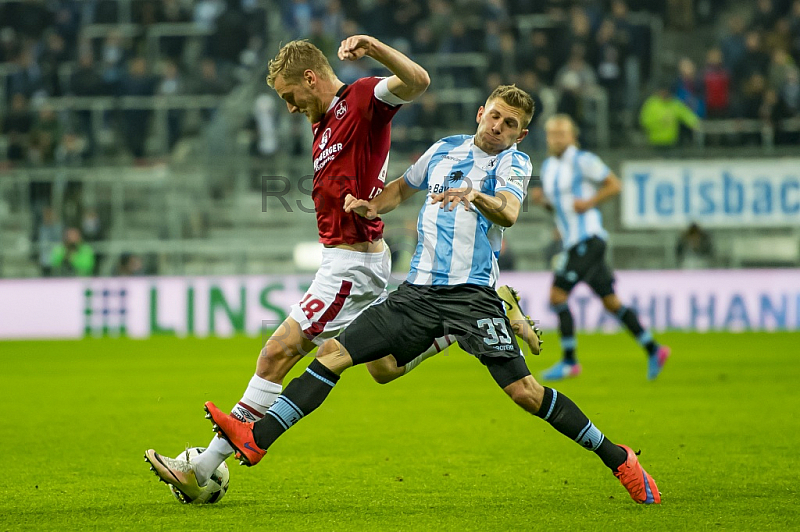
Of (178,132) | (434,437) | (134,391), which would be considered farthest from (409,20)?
(434,437)

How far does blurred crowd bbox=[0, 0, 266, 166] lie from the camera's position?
1936cm

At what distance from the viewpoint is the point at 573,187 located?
10.5m

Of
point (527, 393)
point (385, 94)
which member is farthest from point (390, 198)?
point (527, 393)

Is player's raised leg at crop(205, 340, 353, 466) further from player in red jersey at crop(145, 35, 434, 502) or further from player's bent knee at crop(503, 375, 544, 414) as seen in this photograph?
player's bent knee at crop(503, 375, 544, 414)

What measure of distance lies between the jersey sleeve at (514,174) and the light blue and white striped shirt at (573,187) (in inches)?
207

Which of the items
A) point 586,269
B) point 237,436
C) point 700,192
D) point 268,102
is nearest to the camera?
point 237,436

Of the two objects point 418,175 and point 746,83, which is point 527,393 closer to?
point 418,175

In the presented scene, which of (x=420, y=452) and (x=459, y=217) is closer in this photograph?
(x=459, y=217)

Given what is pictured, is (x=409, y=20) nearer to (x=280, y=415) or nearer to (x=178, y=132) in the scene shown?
(x=178, y=132)

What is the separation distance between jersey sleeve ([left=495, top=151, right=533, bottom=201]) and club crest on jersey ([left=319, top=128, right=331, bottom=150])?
36.6 inches

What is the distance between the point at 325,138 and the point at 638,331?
5.40 m

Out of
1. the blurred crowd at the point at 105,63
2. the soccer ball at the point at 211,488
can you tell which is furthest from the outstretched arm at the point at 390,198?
the blurred crowd at the point at 105,63

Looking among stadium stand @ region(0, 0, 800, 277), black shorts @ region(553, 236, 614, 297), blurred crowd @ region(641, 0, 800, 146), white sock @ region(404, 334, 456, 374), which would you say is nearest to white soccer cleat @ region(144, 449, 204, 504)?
white sock @ region(404, 334, 456, 374)

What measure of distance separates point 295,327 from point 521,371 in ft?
3.73
